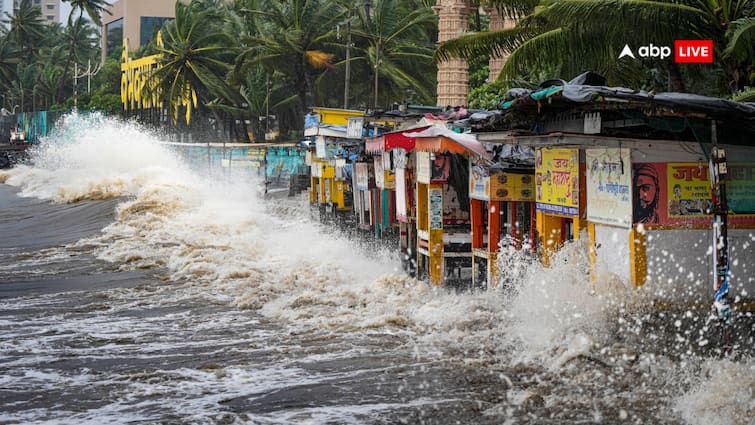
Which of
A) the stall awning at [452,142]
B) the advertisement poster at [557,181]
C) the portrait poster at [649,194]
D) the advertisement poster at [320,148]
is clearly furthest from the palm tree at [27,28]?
the portrait poster at [649,194]

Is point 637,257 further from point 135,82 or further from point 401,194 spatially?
point 135,82

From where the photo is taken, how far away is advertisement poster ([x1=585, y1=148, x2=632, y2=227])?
991 centimetres

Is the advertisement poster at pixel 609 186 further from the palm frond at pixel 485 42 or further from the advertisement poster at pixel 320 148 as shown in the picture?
the advertisement poster at pixel 320 148

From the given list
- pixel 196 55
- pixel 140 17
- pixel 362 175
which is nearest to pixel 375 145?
pixel 362 175

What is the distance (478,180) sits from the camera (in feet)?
42.9

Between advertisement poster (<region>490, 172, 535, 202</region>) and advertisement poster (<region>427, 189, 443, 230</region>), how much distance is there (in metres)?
1.49

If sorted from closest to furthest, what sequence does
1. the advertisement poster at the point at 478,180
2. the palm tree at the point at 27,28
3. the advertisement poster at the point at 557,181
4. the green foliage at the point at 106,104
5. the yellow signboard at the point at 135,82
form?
the advertisement poster at the point at 557,181, the advertisement poster at the point at 478,180, the yellow signboard at the point at 135,82, the green foliage at the point at 106,104, the palm tree at the point at 27,28

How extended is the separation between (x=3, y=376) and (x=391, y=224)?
8166 mm

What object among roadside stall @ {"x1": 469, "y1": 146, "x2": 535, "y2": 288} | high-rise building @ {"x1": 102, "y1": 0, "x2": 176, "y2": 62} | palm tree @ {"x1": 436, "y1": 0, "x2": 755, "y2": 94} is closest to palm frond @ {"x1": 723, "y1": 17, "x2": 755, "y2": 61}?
palm tree @ {"x1": 436, "y1": 0, "x2": 755, "y2": 94}

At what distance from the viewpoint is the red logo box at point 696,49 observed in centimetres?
1565

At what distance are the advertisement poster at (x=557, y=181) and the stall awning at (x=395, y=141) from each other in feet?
7.84

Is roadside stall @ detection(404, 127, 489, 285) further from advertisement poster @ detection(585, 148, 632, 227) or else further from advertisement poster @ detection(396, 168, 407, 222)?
advertisement poster @ detection(585, 148, 632, 227)

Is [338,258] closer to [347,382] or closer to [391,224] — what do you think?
[391,224]

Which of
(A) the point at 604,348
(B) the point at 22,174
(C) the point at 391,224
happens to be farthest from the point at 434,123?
(B) the point at 22,174
